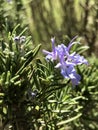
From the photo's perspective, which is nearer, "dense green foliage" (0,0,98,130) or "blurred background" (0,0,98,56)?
"dense green foliage" (0,0,98,130)

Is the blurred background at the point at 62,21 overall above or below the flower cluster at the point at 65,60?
below

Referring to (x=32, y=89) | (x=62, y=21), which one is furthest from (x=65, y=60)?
(x=62, y=21)

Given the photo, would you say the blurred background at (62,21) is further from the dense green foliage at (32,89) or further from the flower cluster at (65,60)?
the flower cluster at (65,60)

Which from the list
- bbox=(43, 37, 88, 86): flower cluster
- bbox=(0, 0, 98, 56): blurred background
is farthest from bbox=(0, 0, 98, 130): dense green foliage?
bbox=(0, 0, 98, 56): blurred background

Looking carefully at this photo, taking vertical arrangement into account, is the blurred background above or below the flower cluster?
below

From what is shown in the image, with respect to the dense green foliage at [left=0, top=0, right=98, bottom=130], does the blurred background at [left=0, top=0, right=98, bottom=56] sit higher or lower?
lower

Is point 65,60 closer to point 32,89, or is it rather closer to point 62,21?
point 32,89

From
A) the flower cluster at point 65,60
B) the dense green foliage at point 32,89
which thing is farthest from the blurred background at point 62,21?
the flower cluster at point 65,60

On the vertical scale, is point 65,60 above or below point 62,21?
above

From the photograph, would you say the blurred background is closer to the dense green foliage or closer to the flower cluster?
the dense green foliage

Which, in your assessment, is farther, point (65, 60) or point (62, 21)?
point (62, 21)

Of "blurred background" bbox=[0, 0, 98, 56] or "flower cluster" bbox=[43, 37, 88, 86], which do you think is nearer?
"flower cluster" bbox=[43, 37, 88, 86]

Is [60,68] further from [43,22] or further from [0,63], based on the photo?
[43,22]
